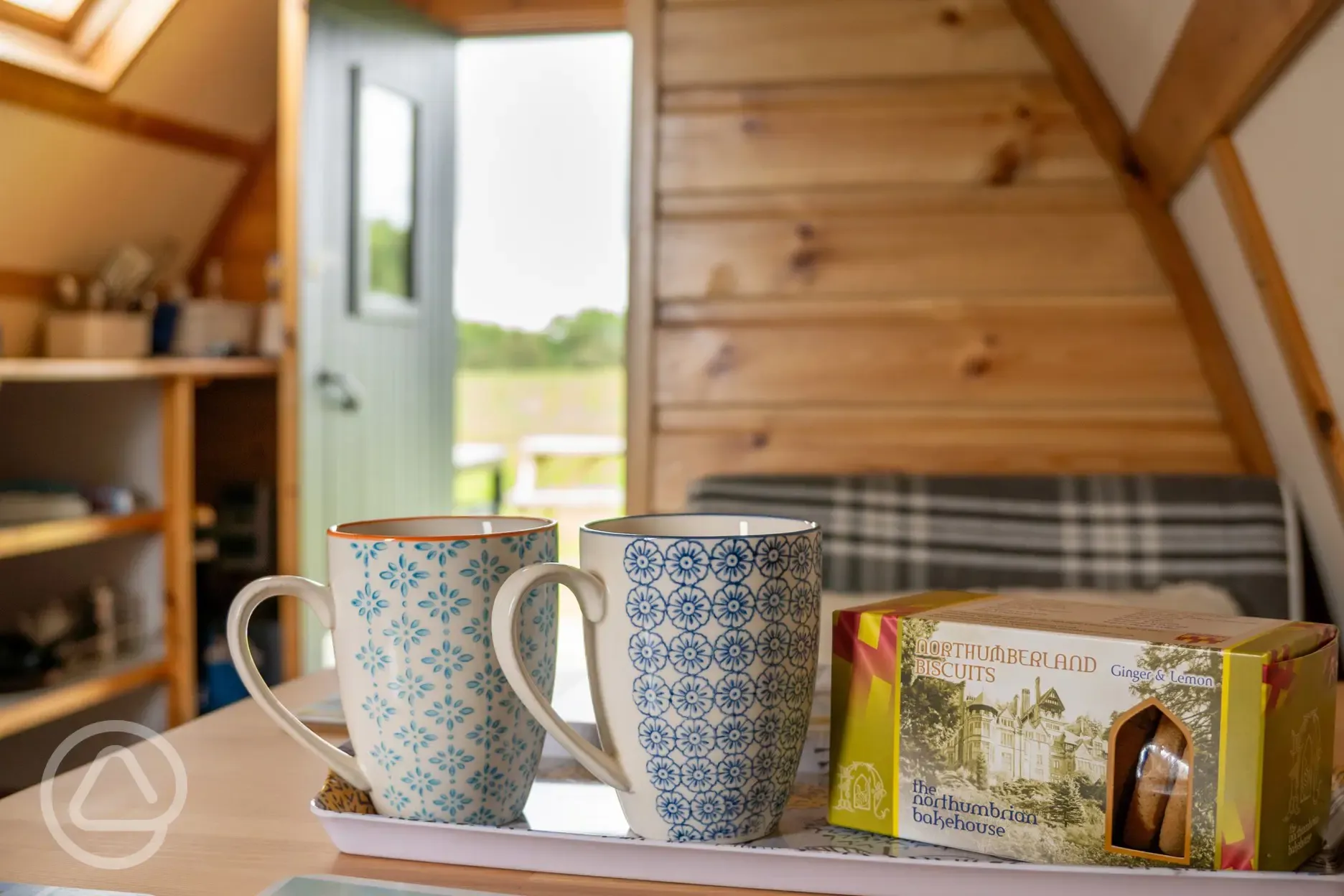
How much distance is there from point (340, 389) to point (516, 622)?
8.49 ft

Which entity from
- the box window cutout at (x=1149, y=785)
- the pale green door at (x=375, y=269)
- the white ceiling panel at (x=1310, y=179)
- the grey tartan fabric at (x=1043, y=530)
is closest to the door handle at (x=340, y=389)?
the pale green door at (x=375, y=269)

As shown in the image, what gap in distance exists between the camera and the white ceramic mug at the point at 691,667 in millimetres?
529

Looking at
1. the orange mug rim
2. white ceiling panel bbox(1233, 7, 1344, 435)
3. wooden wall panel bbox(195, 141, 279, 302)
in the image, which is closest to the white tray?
the orange mug rim

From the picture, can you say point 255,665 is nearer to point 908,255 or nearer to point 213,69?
point 908,255

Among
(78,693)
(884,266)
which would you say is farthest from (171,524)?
(884,266)

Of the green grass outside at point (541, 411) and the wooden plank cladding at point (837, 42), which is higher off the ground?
the wooden plank cladding at point (837, 42)

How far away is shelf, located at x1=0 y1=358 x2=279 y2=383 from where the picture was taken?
234cm

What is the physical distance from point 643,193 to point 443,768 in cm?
150

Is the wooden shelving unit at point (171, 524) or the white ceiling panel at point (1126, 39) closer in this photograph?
the white ceiling panel at point (1126, 39)

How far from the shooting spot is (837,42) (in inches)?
74.0

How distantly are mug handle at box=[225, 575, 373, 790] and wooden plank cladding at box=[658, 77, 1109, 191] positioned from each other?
1.46 m

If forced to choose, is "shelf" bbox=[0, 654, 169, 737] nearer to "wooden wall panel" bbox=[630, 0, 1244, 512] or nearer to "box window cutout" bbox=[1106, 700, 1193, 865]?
"wooden wall panel" bbox=[630, 0, 1244, 512]

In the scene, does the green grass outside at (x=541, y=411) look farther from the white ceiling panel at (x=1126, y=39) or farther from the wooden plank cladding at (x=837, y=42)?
the white ceiling panel at (x=1126, y=39)

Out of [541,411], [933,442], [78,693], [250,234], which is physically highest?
[250,234]
